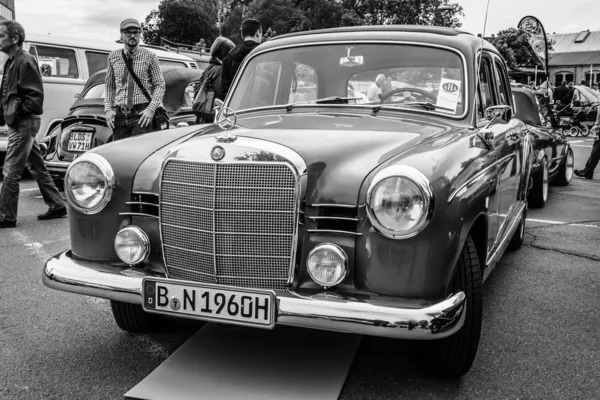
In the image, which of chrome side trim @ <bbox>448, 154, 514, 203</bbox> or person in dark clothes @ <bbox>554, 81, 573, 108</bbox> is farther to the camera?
person in dark clothes @ <bbox>554, 81, 573, 108</bbox>

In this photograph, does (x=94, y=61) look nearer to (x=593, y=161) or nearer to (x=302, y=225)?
(x=593, y=161)

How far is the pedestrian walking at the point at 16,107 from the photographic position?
614cm

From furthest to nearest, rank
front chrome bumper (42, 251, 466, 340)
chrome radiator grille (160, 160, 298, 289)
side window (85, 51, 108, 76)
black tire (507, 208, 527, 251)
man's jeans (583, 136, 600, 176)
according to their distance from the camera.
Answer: man's jeans (583, 136, 600, 176) → side window (85, 51, 108, 76) → black tire (507, 208, 527, 251) → chrome radiator grille (160, 160, 298, 289) → front chrome bumper (42, 251, 466, 340)

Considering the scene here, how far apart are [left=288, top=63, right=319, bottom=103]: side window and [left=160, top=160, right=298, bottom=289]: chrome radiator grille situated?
4.27 feet

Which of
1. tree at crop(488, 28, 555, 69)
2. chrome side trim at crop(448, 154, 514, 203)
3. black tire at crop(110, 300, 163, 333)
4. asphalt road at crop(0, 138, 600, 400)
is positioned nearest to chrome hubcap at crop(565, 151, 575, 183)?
asphalt road at crop(0, 138, 600, 400)

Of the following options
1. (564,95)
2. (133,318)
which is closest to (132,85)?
(133,318)

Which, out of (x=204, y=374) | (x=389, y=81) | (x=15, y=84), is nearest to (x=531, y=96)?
(x=389, y=81)

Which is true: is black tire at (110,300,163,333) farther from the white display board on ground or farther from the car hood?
the car hood

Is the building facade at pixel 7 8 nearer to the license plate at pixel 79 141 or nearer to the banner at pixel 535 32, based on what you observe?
the banner at pixel 535 32

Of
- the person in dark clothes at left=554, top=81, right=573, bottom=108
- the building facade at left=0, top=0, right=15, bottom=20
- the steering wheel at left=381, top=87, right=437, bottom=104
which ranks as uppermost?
the building facade at left=0, top=0, right=15, bottom=20

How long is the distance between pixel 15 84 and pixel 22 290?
2624 mm

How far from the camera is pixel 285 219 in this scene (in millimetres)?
2705

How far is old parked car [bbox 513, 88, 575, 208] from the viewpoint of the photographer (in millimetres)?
7455

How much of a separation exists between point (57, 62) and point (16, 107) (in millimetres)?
4284
